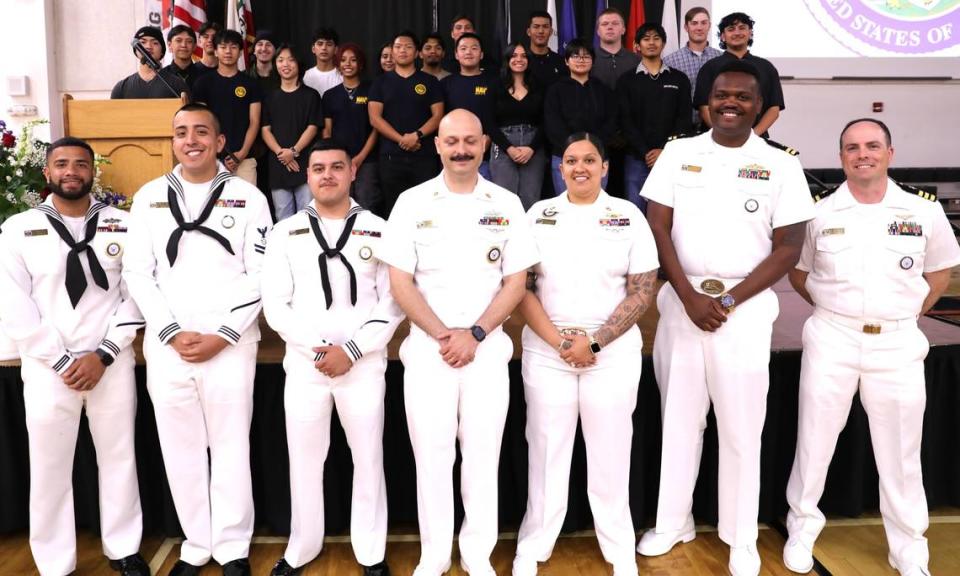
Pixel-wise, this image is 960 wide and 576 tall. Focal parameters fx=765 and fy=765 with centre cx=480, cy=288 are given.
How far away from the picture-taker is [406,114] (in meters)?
5.52

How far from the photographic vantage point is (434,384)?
9.05 ft

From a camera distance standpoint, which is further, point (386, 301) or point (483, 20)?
point (483, 20)

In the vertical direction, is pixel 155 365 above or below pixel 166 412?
above

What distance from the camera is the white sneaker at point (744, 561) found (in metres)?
2.92

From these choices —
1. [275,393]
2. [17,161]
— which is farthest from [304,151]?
[275,393]

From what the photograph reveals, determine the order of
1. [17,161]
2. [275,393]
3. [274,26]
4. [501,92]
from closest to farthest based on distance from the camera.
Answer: [275,393] → [17,161] → [501,92] → [274,26]

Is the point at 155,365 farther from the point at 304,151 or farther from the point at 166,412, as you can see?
the point at 304,151

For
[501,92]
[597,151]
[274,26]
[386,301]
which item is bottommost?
[386,301]

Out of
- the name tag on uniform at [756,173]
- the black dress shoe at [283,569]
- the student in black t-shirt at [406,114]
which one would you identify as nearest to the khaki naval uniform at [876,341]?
the name tag on uniform at [756,173]

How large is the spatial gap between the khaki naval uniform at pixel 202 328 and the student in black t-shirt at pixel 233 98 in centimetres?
276

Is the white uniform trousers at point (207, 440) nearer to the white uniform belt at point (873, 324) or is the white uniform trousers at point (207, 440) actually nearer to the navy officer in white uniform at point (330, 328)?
the navy officer in white uniform at point (330, 328)

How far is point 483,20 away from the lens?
7508mm

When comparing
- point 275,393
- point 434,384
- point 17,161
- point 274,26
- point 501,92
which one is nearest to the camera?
point 434,384

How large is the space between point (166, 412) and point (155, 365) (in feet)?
0.59
